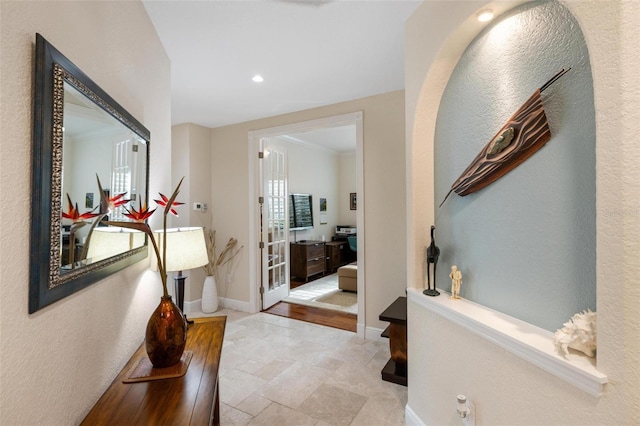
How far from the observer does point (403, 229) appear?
115 inches

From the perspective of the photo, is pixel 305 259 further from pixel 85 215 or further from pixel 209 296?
pixel 85 215

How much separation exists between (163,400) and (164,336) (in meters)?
0.25

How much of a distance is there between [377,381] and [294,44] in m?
2.66

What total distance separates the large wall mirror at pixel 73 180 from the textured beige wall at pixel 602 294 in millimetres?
1597

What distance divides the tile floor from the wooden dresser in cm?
210

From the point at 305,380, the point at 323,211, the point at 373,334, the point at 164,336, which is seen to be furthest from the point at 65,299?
the point at 323,211

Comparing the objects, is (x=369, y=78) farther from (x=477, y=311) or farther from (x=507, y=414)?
(x=507, y=414)

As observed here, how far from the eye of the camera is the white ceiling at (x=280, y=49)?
1.82 metres

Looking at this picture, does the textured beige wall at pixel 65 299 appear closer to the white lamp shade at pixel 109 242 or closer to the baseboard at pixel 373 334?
the white lamp shade at pixel 109 242

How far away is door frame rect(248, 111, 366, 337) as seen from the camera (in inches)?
124

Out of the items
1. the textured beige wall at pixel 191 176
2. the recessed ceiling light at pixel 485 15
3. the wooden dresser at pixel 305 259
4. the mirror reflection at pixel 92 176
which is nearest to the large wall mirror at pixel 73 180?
the mirror reflection at pixel 92 176

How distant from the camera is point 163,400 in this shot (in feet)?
3.53

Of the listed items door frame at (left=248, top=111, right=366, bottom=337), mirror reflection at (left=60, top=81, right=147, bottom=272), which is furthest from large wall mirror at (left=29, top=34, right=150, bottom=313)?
door frame at (left=248, top=111, right=366, bottom=337)

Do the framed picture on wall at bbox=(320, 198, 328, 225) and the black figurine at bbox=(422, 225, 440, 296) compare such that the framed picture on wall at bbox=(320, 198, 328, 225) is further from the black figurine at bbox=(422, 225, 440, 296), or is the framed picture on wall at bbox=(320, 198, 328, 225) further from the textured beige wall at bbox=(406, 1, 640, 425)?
the textured beige wall at bbox=(406, 1, 640, 425)
